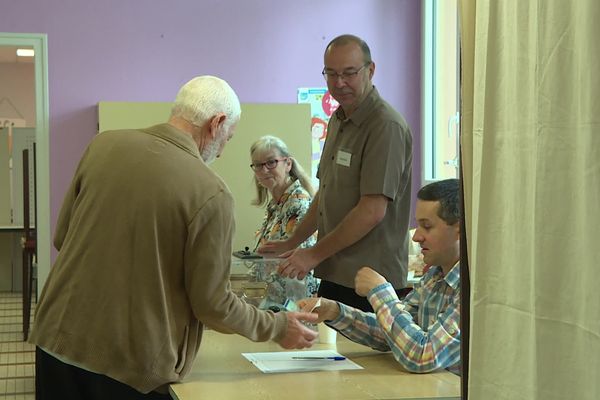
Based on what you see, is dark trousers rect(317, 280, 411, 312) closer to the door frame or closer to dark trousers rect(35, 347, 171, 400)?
dark trousers rect(35, 347, 171, 400)

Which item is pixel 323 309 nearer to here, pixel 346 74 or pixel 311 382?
pixel 311 382

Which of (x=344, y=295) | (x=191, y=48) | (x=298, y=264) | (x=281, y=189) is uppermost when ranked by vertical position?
(x=191, y=48)

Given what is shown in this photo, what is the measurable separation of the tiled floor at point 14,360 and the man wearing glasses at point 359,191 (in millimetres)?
2780

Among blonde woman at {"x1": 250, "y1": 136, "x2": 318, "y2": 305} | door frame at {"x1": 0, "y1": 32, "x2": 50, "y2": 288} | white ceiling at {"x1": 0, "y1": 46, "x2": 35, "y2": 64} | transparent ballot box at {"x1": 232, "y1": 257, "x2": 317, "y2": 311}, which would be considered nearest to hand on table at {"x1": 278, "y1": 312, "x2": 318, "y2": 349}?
transparent ballot box at {"x1": 232, "y1": 257, "x2": 317, "y2": 311}

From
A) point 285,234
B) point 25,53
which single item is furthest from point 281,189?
point 25,53

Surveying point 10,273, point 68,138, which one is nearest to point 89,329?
point 68,138

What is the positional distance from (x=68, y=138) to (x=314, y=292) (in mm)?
2639

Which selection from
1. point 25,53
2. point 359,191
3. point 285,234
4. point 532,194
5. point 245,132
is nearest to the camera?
point 532,194

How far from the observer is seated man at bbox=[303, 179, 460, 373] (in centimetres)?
222

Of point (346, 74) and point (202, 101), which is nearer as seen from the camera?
point (202, 101)

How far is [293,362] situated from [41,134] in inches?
149

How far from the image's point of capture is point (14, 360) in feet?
20.2

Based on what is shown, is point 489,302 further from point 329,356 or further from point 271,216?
point 271,216

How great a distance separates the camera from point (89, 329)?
2.08 meters
